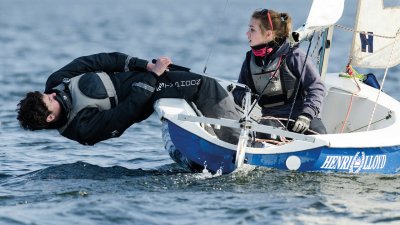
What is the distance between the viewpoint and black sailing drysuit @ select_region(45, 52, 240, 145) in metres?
7.22

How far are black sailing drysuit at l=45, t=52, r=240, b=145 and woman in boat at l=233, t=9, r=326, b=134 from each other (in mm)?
341

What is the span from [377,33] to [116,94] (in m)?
2.63

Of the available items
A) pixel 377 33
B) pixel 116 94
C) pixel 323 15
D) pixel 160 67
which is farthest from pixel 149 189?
pixel 377 33

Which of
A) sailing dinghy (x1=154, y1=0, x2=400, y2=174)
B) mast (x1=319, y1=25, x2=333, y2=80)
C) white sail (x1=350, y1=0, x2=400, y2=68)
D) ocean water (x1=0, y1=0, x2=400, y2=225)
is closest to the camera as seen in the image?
ocean water (x1=0, y1=0, x2=400, y2=225)

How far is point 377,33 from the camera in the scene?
28.8 ft

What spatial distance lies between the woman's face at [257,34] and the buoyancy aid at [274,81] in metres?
0.17

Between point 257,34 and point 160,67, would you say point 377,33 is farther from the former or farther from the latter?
point 160,67

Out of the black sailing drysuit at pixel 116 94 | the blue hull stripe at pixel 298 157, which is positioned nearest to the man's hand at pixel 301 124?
the blue hull stripe at pixel 298 157

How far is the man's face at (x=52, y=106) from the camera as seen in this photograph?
706 centimetres

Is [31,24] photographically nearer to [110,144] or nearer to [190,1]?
[110,144]

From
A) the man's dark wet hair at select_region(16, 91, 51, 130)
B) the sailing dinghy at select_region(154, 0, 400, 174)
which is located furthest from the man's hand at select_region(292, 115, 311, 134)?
the man's dark wet hair at select_region(16, 91, 51, 130)

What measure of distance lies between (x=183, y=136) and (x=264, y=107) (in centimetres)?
102

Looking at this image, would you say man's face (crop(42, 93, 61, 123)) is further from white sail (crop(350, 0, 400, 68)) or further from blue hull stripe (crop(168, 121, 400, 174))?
white sail (crop(350, 0, 400, 68))

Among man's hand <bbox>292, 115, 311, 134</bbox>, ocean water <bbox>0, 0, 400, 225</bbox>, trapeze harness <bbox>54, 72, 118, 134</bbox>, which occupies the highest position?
trapeze harness <bbox>54, 72, 118, 134</bbox>
